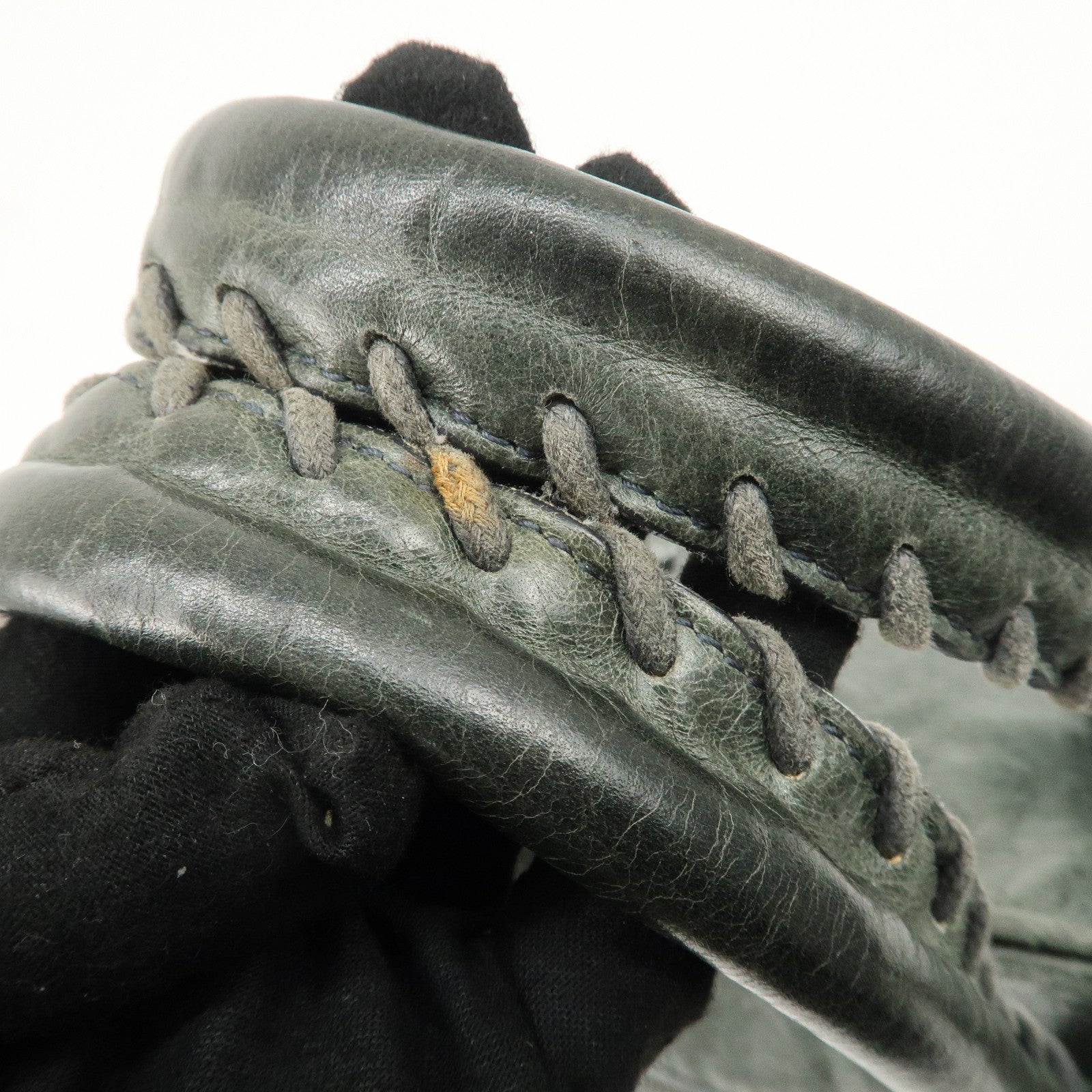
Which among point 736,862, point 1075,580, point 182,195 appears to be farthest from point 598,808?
point 182,195

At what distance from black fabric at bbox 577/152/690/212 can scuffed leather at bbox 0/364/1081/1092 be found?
28cm

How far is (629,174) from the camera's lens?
0.66 metres

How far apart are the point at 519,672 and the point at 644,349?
224 mm

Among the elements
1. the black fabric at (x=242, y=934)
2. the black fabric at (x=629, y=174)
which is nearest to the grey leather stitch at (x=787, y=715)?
the black fabric at (x=242, y=934)

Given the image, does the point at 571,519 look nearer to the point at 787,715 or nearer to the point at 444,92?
the point at 787,715

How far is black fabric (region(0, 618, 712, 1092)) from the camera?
1.39 feet

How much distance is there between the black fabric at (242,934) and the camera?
0.42m

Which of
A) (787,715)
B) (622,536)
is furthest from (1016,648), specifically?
(622,536)

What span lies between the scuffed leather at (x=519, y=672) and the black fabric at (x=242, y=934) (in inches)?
1.7

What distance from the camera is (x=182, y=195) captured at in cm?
64

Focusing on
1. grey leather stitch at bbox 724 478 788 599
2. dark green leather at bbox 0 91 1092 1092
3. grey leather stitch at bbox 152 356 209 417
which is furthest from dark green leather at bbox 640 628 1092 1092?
grey leather stitch at bbox 152 356 209 417

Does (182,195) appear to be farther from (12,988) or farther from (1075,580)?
(1075,580)

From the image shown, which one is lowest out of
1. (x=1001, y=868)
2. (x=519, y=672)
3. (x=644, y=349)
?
(x=1001, y=868)

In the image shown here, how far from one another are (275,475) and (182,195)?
0.85ft
